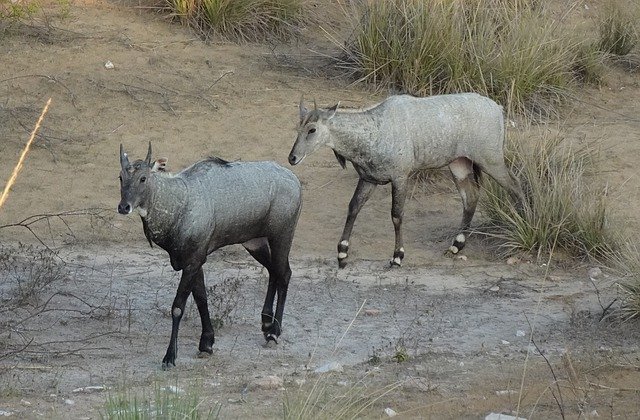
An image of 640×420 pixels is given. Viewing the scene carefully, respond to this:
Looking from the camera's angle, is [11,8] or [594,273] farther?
[11,8]

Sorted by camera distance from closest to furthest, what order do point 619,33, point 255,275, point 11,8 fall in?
point 255,275
point 11,8
point 619,33

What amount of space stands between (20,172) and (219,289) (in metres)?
3.39

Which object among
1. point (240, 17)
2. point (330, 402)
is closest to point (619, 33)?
point (240, 17)

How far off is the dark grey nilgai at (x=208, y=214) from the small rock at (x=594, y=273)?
3.10 m

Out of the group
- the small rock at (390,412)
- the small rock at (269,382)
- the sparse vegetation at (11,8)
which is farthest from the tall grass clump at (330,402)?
the sparse vegetation at (11,8)

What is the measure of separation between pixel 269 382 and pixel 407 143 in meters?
3.49

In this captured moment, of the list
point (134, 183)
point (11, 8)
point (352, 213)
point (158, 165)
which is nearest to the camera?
point (134, 183)

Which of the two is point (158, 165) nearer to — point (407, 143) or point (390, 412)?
point (390, 412)

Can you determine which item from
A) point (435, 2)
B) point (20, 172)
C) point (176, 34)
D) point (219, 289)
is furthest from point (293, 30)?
point (219, 289)

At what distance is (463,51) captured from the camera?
13.9m

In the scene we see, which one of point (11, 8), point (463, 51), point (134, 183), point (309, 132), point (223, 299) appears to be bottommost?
point (223, 299)

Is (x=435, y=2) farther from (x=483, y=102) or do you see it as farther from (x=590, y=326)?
(x=590, y=326)

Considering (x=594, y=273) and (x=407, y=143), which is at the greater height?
(x=407, y=143)

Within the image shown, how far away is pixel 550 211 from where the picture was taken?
431 inches
